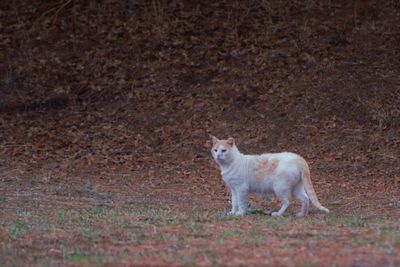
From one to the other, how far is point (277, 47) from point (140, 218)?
10.3 meters

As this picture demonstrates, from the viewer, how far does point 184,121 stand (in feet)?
59.8

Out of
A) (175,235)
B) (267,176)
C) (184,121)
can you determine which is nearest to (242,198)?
(267,176)

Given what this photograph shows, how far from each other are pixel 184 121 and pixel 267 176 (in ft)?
22.6

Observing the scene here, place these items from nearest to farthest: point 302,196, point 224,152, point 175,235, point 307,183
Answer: point 175,235, point 307,183, point 302,196, point 224,152

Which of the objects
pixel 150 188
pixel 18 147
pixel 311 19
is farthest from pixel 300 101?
pixel 18 147

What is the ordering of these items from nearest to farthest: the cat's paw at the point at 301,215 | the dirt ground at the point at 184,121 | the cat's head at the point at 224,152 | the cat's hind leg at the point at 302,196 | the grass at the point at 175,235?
the grass at the point at 175,235
the dirt ground at the point at 184,121
the cat's paw at the point at 301,215
the cat's hind leg at the point at 302,196
the cat's head at the point at 224,152

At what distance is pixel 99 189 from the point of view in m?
14.5

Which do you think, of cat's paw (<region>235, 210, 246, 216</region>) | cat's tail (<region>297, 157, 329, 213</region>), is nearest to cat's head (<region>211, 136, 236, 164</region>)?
cat's paw (<region>235, 210, 246, 216</region>)

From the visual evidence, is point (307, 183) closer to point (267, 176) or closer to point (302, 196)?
point (302, 196)

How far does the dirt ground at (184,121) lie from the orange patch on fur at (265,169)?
0.55 metres

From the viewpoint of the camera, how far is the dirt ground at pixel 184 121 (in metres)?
9.47

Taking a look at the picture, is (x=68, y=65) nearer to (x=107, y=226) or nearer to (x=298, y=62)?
(x=298, y=62)

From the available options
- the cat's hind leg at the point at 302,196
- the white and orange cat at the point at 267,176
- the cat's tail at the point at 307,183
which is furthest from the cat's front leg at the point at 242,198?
the cat's tail at the point at 307,183

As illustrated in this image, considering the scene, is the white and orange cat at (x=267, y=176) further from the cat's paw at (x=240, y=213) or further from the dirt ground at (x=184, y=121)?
the dirt ground at (x=184, y=121)
